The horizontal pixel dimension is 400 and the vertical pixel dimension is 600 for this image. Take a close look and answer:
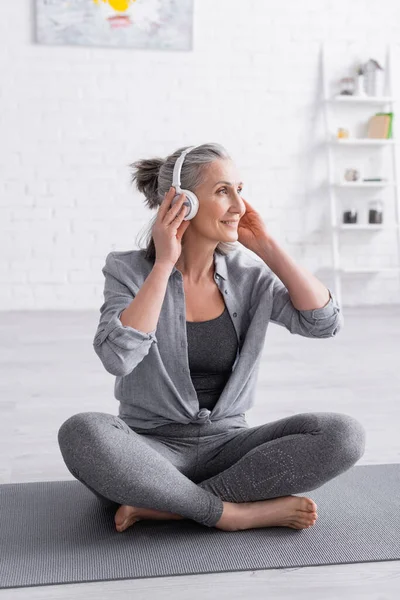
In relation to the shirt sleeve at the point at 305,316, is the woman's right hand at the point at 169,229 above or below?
above

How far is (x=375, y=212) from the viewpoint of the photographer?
16.9ft

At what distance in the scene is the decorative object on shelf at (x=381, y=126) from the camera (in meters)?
5.10

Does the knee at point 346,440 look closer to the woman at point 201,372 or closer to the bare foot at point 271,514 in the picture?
the woman at point 201,372

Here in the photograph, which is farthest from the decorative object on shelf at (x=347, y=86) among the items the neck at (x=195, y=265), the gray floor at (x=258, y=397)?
the neck at (x=195, y=265)

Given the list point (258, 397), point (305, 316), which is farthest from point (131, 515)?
point (258, 397)

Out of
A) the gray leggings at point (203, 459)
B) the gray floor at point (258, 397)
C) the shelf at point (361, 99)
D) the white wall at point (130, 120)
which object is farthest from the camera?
the shelf at point (361, 99)

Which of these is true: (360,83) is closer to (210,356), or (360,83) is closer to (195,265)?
(195,265)

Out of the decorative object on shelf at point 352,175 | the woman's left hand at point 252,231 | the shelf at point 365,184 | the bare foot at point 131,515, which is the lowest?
the bare foot at point 131,515

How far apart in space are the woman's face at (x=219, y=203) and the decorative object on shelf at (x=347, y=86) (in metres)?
3.25

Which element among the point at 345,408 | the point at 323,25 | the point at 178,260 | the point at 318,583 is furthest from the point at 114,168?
the point at 318,583

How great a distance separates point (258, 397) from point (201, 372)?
121cm

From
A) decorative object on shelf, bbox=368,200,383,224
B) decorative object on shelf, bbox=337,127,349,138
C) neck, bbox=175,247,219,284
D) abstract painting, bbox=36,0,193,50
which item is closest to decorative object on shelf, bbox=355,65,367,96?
decorative object on shelf, bbox=337,127,349,138

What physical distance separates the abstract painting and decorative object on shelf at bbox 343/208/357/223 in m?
1.38

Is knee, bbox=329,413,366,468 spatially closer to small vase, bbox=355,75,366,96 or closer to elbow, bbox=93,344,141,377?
elbow, bbox=93,344,141,377
